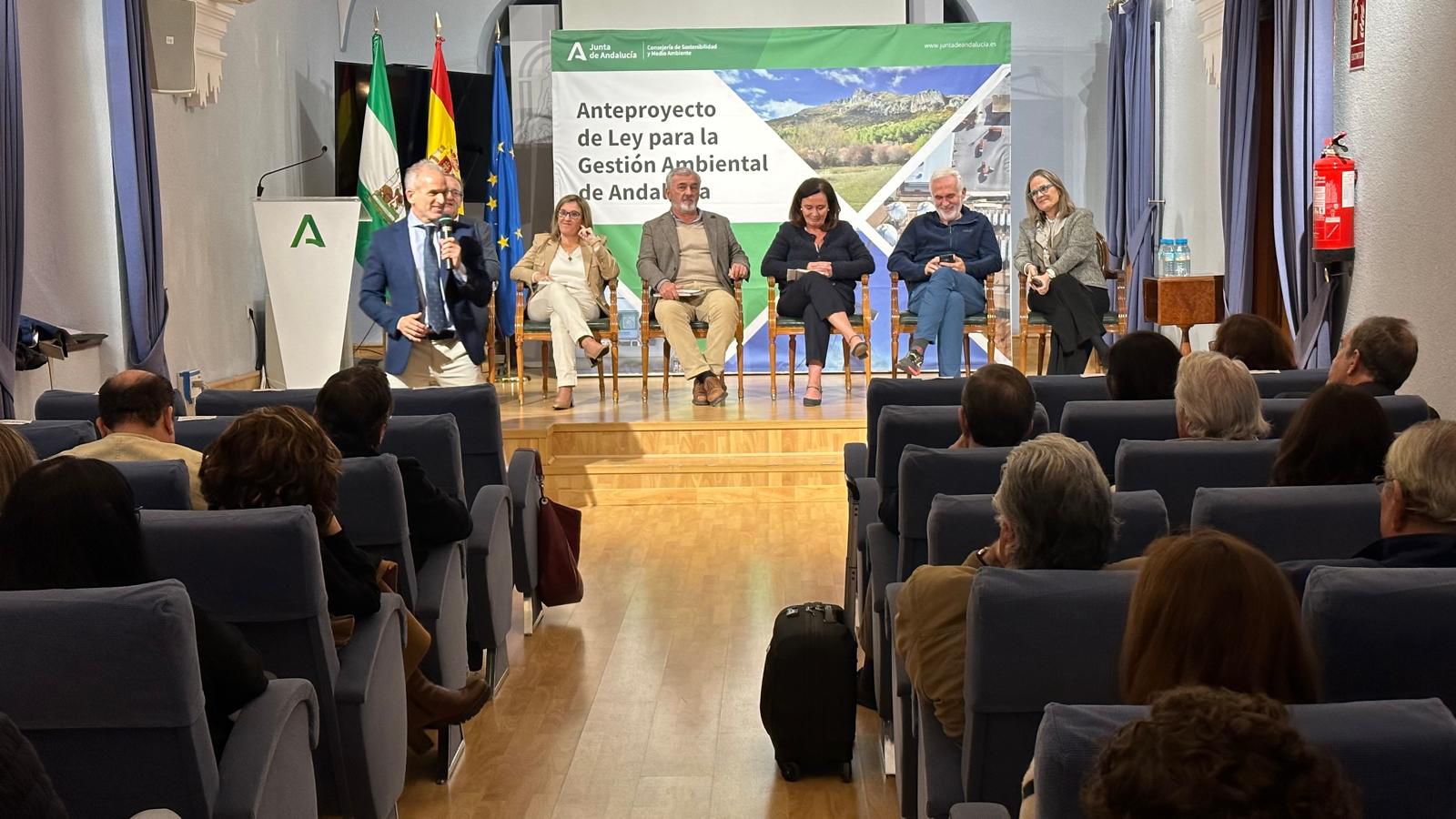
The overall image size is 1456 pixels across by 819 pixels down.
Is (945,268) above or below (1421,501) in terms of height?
above

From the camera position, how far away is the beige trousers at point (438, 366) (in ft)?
23.1

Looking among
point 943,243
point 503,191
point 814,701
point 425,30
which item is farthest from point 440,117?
point 814,701

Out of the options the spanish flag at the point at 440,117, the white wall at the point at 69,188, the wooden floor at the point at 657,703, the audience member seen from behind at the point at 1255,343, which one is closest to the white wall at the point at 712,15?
the spanish flag at the point at 440,117

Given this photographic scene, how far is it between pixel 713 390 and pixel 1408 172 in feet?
11.5

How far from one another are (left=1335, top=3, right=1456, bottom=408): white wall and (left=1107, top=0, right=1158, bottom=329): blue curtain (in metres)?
3.13

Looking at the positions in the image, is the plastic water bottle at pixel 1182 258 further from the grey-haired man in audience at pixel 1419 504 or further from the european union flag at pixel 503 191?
the grey-haired man in audience at pixel 1419 504

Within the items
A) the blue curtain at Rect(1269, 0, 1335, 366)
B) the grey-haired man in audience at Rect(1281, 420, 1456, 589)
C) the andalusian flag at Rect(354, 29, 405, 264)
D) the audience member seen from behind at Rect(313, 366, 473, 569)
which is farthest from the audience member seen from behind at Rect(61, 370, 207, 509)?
the andalusian flag at Rect(354, 29, 405, 264)

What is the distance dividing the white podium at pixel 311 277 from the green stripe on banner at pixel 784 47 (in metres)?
2.51

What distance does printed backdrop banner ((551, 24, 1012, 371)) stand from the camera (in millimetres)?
9969

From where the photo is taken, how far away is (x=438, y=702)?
344 cm

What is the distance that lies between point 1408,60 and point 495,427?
368 centimetres

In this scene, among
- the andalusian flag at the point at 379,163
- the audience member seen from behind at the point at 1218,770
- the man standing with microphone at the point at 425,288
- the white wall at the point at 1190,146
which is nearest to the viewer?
the audience member seen from behind at the point at 1218,770

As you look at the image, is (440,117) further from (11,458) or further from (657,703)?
(11,458)

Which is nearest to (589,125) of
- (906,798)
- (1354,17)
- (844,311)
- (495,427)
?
(844,311)
